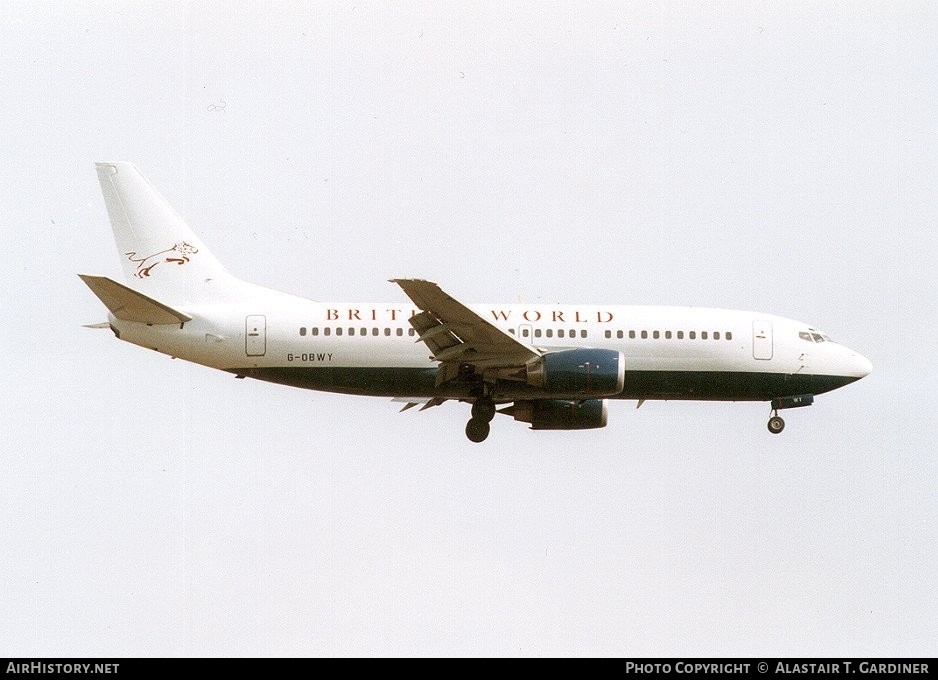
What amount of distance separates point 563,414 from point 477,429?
324 cm

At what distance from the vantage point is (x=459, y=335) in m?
42.2

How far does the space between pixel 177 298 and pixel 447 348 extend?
7.90 meters

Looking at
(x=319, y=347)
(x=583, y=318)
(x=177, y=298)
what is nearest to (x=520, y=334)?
(x=583, y=318)

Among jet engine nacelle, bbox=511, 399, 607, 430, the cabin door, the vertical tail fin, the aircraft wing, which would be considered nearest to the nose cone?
the cabin door

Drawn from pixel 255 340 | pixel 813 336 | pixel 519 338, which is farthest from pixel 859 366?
pixel 255 340

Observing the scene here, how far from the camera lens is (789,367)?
45.6 metres

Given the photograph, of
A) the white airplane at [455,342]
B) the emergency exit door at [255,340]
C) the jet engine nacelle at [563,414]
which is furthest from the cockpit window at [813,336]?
the emergency exit door at [255,340]

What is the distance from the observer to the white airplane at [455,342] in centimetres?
4244

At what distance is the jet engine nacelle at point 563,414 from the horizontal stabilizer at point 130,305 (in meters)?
10.3

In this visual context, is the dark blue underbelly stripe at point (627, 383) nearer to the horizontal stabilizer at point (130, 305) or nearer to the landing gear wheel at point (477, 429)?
the landing gear wheel at point (477, 429)

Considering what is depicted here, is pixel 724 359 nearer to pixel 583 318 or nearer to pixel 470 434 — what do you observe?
pixel 583 318

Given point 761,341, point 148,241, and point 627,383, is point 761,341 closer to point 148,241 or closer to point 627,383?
point 627,383

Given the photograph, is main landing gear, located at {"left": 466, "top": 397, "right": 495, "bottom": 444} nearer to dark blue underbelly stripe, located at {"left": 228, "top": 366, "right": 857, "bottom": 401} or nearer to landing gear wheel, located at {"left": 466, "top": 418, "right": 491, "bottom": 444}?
landing gear wheel, located at {"left": 466, "top": 418, "right": 491, "bottom": 444}

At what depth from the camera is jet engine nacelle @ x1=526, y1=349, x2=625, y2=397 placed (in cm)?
4206
